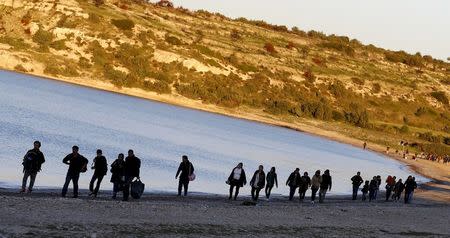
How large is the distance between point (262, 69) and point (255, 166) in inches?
2768

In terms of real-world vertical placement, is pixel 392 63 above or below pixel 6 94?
above

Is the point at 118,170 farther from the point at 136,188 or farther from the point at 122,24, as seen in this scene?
the point at 122,24

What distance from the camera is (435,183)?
60781 mm

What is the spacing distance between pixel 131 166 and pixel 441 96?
11750cm

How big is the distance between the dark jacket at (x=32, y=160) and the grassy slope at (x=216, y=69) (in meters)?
84.9

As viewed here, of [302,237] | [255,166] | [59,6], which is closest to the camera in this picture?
[302,237]

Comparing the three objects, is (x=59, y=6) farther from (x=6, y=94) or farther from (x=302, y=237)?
(x=302, y=237)

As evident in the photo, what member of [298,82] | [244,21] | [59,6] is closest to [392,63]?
[244,21]

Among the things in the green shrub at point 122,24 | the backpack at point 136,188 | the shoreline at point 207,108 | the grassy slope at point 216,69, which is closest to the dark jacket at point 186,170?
the backpack at point 136,188

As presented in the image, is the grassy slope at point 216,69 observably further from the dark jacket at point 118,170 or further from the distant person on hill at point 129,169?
the dark jacket at point 118,170

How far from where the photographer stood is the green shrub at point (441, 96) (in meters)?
133

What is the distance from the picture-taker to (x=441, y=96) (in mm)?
134125

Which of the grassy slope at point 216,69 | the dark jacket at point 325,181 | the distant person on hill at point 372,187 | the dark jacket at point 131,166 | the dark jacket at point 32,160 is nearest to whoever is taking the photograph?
the dark jacket at point 32,160

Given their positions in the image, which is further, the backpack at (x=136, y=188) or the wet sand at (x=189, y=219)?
the backpack at (x=136, y=188)
